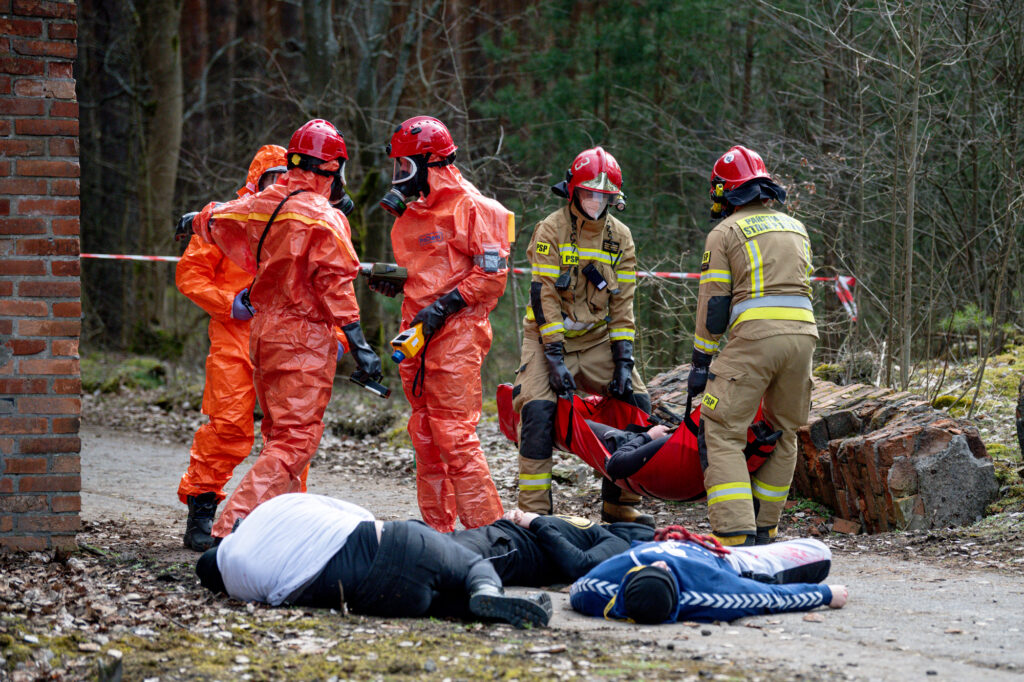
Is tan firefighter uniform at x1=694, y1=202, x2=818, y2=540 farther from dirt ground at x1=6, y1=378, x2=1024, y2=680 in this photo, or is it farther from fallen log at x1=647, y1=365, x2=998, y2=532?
fallen log at x1=647, y1=365, x2=998, y2=532

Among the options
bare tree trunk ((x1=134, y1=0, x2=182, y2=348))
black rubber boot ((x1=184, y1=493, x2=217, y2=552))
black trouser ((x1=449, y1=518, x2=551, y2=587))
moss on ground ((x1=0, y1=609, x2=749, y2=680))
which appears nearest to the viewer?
moss on ground ((x1=0, y1=609, x2=749, y2=680))

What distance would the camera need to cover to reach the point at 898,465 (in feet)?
19.9

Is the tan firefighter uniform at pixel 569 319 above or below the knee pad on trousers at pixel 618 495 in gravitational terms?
above

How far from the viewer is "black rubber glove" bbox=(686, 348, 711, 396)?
549 centimetres

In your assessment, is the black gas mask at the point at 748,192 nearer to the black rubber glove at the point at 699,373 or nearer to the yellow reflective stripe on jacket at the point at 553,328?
the black rubber glove at the point at 699,373

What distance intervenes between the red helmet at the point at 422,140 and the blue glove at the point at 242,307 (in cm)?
115

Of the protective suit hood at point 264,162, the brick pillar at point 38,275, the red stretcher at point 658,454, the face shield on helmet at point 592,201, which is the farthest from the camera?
the protective suit hood at point 264,162

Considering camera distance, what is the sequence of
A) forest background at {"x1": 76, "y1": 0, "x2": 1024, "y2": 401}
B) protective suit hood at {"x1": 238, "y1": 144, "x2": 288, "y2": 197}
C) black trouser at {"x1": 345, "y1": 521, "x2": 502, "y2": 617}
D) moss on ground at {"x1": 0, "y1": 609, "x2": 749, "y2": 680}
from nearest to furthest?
1. moss on ground at {"x1": 0, "y1": 609, "x2": 749, "y2": 680}
2. black trouser at {"x1": 345, "y1": 521, "x2": 502, "y2": 617}
3. protective suit hood at {"x1": 238, "y1": 144, "x2": 288, "y2": 197}
4. forest background at {"x1": 76, "y1": 0, "x2": 1024, "y2": 401}

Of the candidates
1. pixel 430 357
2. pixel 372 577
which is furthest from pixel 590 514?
pixel 372 577

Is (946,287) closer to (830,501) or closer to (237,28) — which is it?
(830,501)

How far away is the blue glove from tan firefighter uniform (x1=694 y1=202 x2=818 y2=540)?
2.48m

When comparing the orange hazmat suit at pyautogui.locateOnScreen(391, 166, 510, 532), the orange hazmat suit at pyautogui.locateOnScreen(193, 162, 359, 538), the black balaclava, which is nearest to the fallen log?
the orange hazmat suit at pyautogui.locateOnScreen(391, 166, 510, 532)

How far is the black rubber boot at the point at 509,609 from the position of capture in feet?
13.3

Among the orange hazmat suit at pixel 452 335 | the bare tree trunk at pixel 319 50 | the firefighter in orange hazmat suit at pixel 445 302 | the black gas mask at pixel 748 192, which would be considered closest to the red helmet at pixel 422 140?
the firefighter in orange hazmat suit at pixel 445 302
